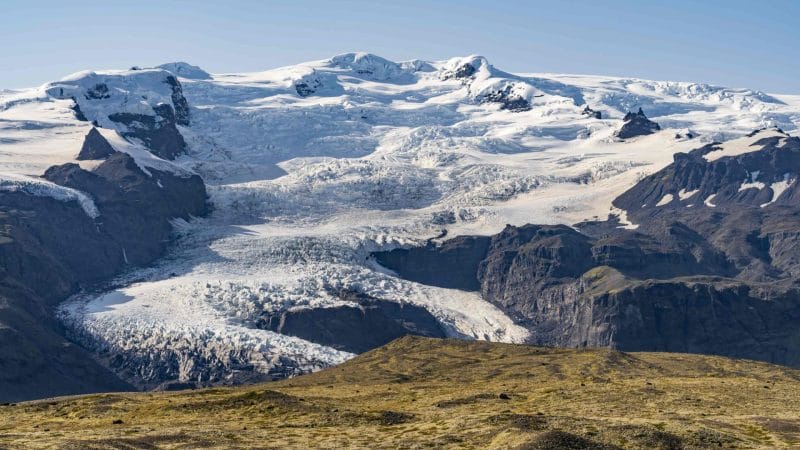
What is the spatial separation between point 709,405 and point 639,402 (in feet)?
20.5

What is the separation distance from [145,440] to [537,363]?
298 feet

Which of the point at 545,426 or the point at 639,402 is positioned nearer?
the point at 545,426

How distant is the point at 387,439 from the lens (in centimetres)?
Answer: 9312

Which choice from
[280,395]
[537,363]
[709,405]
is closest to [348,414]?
[280,395]

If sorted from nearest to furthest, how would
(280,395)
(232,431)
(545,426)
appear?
(545,426)
(232,431)
(280,395)

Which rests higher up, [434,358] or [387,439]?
[387,439]

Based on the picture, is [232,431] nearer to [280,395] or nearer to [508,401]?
[280,395]

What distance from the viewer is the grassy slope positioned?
89.6 metres

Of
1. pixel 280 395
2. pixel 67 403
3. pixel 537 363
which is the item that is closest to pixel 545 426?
pixel 280 395

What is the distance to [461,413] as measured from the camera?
10725 centimetres

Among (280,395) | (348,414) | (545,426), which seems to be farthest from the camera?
(280,395)

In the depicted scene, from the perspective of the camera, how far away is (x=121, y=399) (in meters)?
131

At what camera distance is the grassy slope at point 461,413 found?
294 feet

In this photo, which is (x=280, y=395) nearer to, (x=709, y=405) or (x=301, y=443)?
(x=301, y=443)
